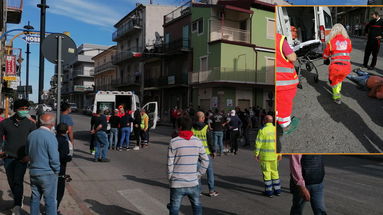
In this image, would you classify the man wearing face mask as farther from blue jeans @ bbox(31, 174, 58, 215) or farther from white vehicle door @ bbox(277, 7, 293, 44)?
white vehicle door @ bbox(277, 7, 293, 44)

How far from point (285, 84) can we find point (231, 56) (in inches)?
1070

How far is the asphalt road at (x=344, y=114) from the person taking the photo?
2.52 metres

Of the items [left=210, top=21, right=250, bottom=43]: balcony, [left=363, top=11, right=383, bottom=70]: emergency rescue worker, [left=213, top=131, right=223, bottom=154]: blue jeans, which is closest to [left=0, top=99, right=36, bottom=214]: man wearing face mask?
[left=363, top=11, right=383, bottom=70]: emergency rescue worker

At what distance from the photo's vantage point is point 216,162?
11016 millimetres

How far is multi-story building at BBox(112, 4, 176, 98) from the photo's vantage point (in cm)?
4169

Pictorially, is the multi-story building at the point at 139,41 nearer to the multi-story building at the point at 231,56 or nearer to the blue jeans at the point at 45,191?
the multi-story building at the point at 231,56

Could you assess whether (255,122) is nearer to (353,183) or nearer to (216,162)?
(216,162)

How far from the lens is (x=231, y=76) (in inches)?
1139

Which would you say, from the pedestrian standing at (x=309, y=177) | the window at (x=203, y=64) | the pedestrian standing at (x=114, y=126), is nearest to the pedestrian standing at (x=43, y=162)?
the pedestrian standing at (x=309, y=177)

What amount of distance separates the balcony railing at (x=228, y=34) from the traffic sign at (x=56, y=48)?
79.7 feet

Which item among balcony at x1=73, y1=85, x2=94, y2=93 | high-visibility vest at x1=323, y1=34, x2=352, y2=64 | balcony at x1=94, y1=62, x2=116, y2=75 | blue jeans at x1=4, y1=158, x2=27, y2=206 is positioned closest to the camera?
high-visibility vest at x1=323, y1=34, x2=352, y2=64

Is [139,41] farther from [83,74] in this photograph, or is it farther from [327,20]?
[327,20]

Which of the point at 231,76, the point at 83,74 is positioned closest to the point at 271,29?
the point at 231,76

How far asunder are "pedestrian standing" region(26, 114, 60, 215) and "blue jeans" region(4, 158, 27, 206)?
A: 0.88 meters
